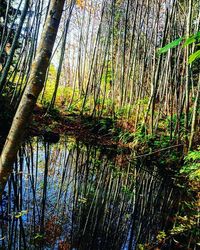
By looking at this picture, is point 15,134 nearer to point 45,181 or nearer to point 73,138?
point 45,181

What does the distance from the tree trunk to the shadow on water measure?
50.9 inches

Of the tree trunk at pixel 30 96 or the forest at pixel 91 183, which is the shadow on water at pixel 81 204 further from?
the tree trunk at pixel 30 96

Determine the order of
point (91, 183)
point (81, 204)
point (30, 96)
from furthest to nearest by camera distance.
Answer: point (91, 183), point (81, 204), point (30, 96)

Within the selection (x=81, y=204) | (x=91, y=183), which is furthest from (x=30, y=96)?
(x=91, y=183)

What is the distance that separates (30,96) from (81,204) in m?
3.50

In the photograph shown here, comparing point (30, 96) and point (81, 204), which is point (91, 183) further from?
point (30, 96)

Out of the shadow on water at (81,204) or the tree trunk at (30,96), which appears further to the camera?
the shadow on water at (81,204)

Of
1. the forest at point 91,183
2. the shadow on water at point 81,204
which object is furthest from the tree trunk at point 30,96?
the shadow on water at point 81,204

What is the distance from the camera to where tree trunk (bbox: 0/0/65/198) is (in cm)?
180

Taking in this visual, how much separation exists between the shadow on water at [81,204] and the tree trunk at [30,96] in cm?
129

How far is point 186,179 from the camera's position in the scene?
295 inches

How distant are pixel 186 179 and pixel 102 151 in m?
3.53

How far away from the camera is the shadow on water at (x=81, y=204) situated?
12.0ft

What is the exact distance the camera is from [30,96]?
5.98 ft
